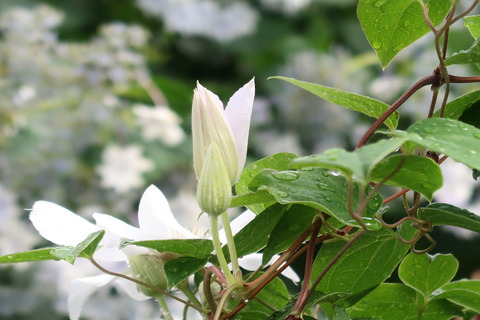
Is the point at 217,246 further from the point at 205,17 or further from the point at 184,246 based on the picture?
the point at 205,17

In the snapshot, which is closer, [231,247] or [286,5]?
[231,247]

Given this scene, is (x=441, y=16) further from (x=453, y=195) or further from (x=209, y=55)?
(x=209, y=55)

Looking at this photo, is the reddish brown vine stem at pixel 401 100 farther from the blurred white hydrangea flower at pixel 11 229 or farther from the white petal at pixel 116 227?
the blurred white hydrangea flower at pixel 11 229

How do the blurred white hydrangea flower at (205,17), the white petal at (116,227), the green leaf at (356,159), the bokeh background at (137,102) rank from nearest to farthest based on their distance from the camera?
the green leaf at (356,159) → the white petal at (116,227) → the bokeh background at (137,102) → the blurred white hydrangea flower at (205,17)

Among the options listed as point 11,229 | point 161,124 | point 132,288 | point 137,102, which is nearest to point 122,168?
point 161,124

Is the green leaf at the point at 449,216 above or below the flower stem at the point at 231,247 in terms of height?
above

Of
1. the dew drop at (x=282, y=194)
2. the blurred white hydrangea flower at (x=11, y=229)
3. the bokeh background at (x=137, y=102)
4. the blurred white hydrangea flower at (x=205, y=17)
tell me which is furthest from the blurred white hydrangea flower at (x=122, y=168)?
the dew drop at (x=282, y=194)
